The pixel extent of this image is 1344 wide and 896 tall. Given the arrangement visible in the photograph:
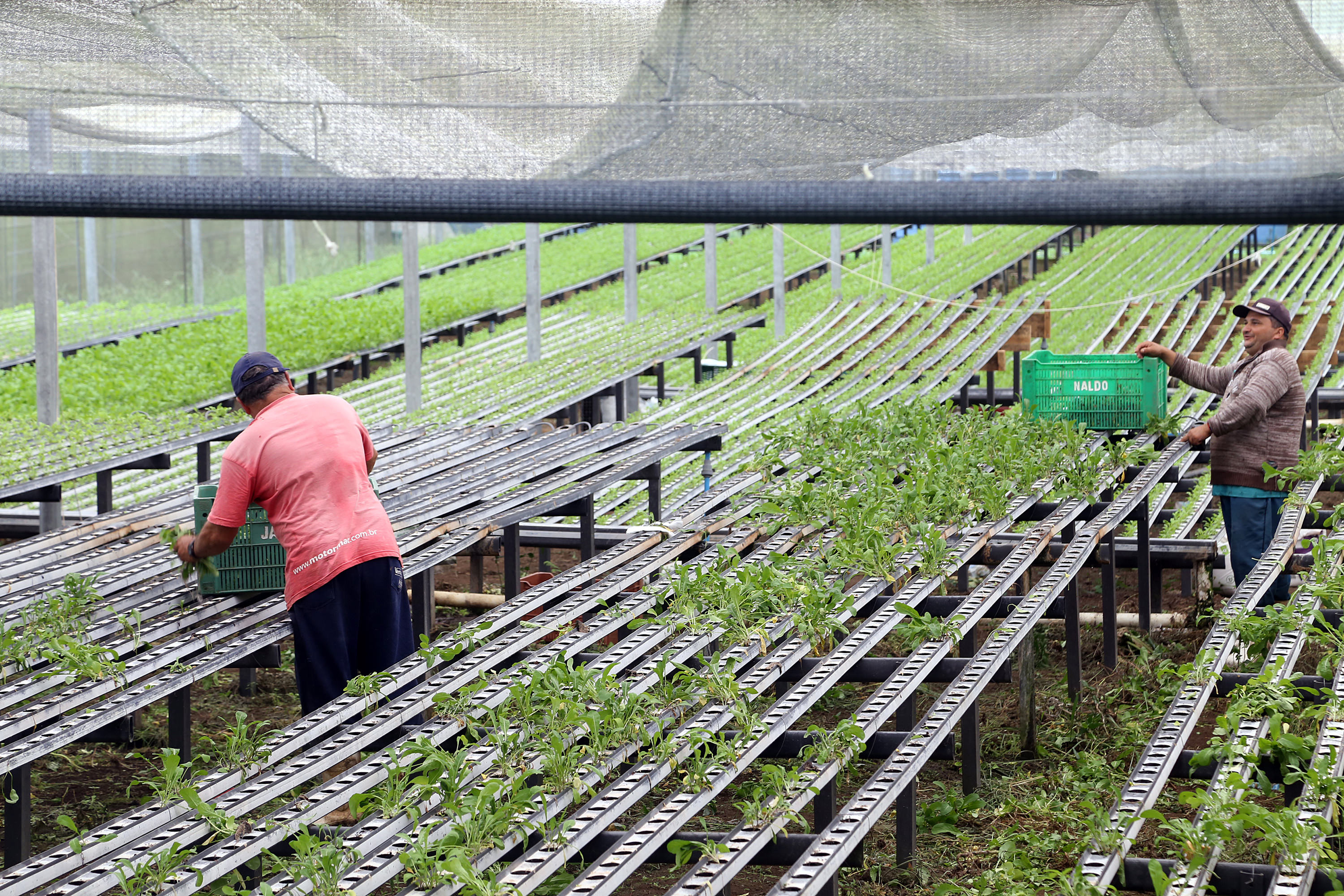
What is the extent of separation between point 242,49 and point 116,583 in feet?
7.91

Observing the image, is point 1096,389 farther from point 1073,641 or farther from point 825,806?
point 825,806

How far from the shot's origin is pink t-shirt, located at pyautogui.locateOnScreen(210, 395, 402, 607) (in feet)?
14.4

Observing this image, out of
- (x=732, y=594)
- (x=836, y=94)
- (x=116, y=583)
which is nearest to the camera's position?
(x=836, y=94)

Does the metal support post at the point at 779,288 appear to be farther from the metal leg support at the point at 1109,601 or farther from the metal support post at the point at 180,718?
the metal support post at the point at 180,718

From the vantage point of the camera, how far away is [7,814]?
12.2 ft

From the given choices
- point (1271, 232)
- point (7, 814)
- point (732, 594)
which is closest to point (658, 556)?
point (732, 594)

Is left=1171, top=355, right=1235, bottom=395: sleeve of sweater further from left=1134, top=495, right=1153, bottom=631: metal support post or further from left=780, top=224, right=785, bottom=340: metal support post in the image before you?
left=780, top=224, right=785, bottom=340: metal support post

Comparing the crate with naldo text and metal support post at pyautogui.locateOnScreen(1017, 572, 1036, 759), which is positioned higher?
the crate with naldo text

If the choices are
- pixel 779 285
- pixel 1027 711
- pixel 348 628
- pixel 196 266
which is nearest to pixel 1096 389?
pixel 1027 711

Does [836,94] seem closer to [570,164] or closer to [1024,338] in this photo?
[570,164]

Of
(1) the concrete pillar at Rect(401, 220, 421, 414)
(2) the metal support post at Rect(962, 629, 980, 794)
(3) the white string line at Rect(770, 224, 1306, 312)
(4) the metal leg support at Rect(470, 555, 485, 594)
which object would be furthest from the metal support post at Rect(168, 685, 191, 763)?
(3) the white string line at Rect(770, 224, 1306, 312)

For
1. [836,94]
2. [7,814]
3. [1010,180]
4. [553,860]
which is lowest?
[7,814]

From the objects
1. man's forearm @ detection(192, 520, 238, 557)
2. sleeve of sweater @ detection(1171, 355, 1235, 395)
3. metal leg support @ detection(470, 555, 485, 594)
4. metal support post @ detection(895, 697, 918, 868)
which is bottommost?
metal leg support @ detection(470, 555, 485, 594)

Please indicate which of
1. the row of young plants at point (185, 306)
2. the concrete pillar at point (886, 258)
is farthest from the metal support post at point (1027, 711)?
the concrete pillar at point (886, 258)
